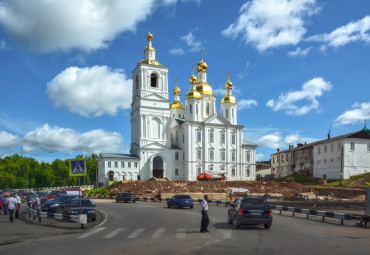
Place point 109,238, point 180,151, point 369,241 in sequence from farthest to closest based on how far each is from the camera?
point 180,151 < point 109,238 < point 369,241

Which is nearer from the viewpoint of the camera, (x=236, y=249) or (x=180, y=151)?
(x=236, y=249)

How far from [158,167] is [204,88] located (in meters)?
21.5

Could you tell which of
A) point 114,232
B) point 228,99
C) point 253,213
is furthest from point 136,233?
point 228,99

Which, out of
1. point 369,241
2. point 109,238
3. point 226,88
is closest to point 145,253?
point 109,238

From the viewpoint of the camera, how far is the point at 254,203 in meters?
18.5

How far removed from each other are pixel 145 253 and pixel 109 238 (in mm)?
3974

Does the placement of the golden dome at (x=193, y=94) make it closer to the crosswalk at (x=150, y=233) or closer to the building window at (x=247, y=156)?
the building window at (x=247, y=156)

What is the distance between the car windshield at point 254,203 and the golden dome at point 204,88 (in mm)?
68807

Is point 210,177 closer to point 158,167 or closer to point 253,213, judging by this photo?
point 158,167

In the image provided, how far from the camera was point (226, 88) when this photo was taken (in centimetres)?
8856

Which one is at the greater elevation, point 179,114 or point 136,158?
point 179,114

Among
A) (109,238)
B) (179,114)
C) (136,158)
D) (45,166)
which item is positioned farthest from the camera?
(45,166)

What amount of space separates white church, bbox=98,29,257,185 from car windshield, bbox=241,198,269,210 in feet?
182

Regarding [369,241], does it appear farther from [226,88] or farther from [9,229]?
[226,88]
